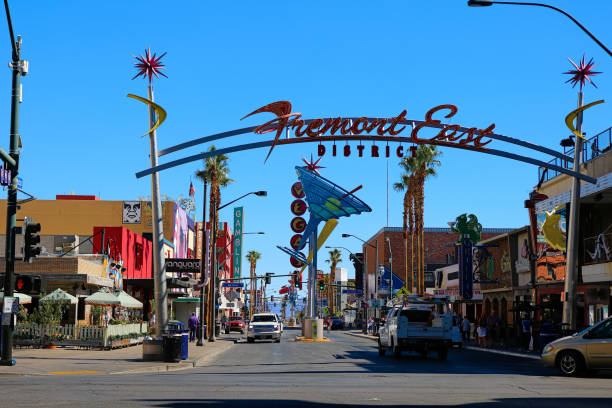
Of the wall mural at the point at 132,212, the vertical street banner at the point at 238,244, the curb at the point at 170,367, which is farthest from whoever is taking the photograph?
the vertical street banner at the point at 238,244

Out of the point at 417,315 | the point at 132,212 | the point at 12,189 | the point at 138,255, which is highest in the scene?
the point at 132,212

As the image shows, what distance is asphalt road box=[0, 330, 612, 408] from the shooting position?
42.0ft

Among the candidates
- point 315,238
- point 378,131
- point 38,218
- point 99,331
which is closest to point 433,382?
point 378,131

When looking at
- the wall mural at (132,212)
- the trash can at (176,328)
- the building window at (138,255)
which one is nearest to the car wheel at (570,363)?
the trash can at (176,328)

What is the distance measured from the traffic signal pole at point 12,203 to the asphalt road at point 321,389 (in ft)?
9.79

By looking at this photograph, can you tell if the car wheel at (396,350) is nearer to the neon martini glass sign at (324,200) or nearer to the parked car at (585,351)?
the parked car at (585,351)

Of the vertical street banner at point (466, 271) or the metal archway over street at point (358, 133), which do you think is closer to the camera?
the metal archway over street at point (358, 133)

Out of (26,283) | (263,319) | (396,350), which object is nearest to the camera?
(26,283)

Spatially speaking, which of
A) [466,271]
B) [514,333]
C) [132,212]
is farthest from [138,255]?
[514,333]

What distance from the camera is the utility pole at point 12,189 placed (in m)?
20.8

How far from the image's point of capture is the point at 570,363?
1994 cm

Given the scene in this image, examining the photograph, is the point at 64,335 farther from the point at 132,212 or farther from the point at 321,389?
the point at 132,212

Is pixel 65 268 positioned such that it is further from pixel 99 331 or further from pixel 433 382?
pixel 433 382

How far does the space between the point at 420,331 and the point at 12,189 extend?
50.6 feet
